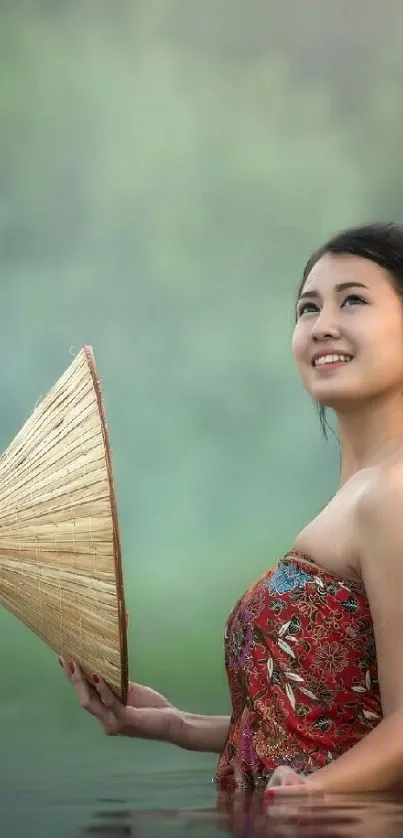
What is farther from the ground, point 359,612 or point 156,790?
point 359,612

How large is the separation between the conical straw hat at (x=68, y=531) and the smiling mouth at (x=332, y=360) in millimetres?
308

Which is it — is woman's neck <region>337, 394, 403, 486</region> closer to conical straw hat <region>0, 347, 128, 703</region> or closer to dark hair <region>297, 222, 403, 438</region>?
dark hair <region>297, 222, 403, 438</region>

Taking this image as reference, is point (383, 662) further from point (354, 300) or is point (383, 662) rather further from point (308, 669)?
point (354, 300)

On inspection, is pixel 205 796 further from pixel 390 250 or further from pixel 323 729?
pixel 390 250

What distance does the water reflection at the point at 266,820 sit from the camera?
1.28m

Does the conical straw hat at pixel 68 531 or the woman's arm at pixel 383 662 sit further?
the conical straw hat at pixel 68 531

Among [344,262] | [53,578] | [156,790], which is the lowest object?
[156,790]

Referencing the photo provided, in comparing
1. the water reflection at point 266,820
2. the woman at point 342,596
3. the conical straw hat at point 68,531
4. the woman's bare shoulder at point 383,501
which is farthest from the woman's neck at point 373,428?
the water reflection at point 266,820

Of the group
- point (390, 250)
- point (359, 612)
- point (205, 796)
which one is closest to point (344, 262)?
point (390, 250)

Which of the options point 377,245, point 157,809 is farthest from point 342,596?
point 377,245

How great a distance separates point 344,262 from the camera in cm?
181

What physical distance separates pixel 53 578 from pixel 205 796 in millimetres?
357

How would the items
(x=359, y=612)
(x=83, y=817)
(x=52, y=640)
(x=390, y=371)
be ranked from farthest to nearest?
(x=52, y=640) < (x=390, y=371) < (x=359, y=612) < (x=83, y=817)

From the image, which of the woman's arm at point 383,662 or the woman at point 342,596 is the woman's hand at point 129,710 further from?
the woman's arm at point 383,662
